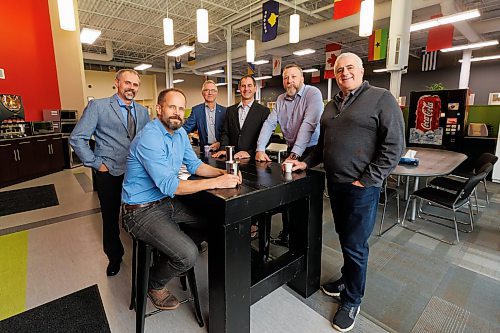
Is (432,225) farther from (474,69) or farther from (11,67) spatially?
(474,69)

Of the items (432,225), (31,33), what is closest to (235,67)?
(31,33)

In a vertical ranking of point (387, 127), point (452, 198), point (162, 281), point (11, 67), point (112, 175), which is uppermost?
point (11, 67)

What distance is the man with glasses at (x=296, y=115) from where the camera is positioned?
7.22 ft

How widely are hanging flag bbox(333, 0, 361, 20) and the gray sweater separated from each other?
342 centimetres

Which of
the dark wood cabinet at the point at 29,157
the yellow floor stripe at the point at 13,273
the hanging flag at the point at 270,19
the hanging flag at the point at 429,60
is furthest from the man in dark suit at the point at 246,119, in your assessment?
the hanging flag at the point at 429,60

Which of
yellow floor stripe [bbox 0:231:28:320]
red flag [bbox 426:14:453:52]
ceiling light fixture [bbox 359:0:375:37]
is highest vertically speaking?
red flag [bbox 426:14:453:52]

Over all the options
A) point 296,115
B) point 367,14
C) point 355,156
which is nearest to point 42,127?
point 296,115

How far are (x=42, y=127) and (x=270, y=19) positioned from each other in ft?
18.5

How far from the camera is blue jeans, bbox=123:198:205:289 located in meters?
1.50

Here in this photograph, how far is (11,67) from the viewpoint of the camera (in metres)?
5.76

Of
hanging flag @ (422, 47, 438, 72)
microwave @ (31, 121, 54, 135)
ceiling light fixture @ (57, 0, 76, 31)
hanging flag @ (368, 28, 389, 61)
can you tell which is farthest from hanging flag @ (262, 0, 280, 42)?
hanging flag @ (422, 47, 438, 72)

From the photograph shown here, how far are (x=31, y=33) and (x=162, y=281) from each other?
7.11m

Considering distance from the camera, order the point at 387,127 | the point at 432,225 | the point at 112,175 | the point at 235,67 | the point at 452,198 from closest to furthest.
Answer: the point at 387,127, the point at 112,175, the point at 452,198, the point at 432,225, the point at 235,67

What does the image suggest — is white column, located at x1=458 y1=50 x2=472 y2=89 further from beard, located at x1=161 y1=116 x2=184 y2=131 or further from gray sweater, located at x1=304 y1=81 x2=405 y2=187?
beard, located at x1=161 y1=116 x2=184 y2=131
